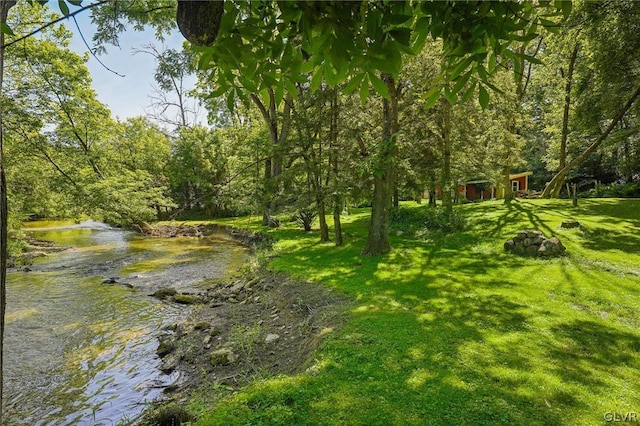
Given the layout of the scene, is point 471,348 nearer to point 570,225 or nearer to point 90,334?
point 90,334

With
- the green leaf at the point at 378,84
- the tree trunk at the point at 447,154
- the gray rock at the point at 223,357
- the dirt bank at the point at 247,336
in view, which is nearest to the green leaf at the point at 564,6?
the green leaf at the point at 378,84

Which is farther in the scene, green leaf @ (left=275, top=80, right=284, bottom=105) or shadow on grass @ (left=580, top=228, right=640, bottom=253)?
shadow on grass @ (left=580, top=228, right=640, bottom=253)

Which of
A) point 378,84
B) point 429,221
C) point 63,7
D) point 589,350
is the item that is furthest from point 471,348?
point 429,221

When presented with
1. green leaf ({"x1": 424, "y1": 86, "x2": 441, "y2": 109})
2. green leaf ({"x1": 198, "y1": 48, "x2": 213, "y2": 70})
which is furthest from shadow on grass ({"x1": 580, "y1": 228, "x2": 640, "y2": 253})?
green leaf ({"x1": 198, "y1": 48, "x2": 213, "y2": 70})

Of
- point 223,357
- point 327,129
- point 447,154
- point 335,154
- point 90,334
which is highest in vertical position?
point 327,129

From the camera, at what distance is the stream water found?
4.86 metres

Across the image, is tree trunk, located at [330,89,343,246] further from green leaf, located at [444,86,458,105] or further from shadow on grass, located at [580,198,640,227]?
shadow on grass, located at [580,198,640,227]

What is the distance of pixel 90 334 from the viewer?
23.8ft

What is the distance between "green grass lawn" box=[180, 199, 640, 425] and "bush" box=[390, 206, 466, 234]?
4192 millimetres

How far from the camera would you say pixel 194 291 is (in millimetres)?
10219

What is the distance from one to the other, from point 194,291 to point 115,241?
15.7 m

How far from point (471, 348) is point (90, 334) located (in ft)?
25.0

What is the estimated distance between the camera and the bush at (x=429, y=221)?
1369cm

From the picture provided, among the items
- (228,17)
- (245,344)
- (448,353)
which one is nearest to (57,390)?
(245,344)
